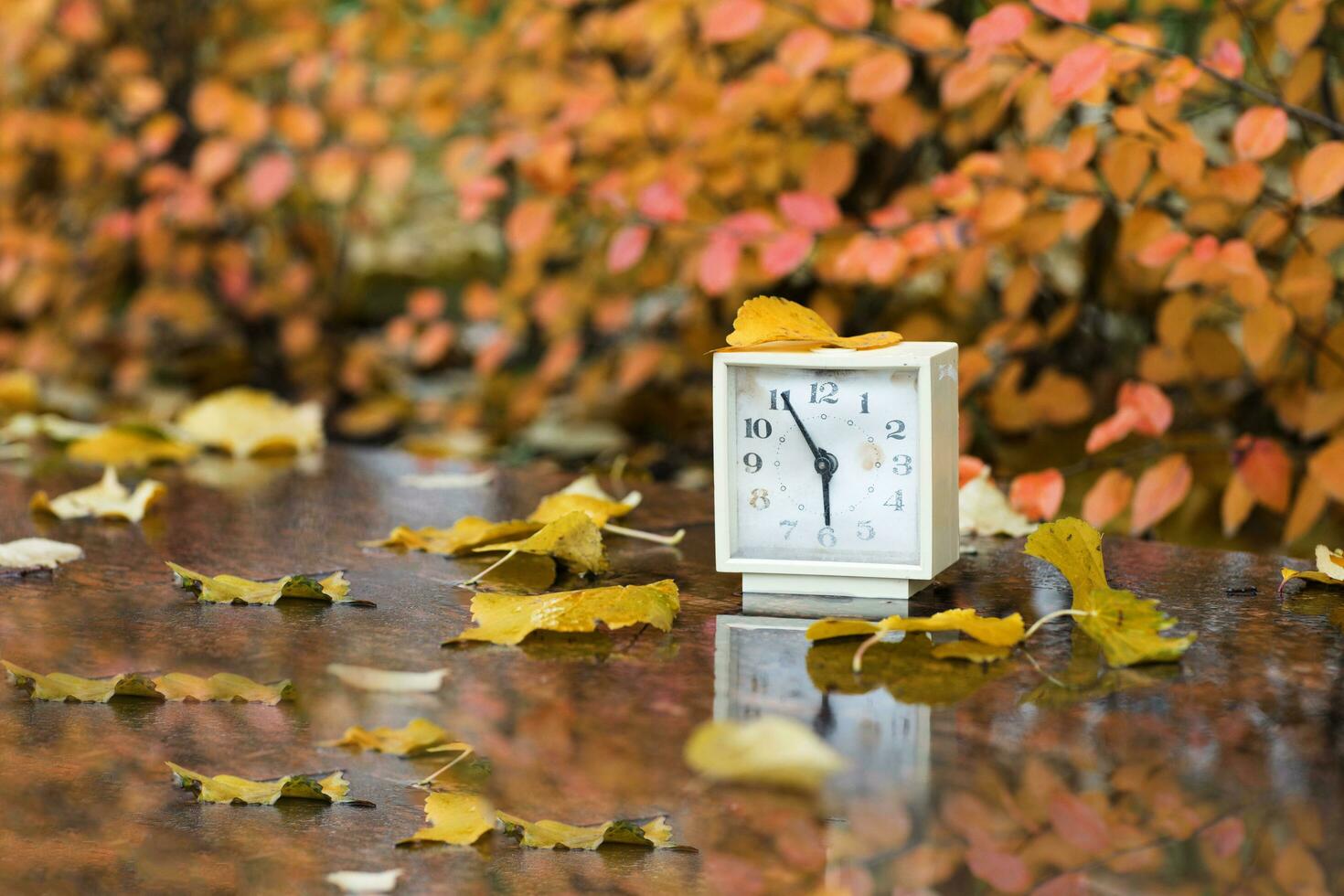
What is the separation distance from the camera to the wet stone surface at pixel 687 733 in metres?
0.67

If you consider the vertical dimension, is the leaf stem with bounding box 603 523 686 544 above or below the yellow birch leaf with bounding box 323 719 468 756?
above

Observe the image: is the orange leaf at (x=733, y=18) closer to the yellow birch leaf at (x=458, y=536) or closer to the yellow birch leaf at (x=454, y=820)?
the yellow birch leaf at (x=458, y=536)

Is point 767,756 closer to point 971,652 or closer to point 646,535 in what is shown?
point 971,652

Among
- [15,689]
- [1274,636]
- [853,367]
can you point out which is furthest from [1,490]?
[1274,636]

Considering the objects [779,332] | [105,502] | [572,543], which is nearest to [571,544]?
[572,543]

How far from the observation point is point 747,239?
1.79m

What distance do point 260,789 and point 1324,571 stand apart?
713 mm

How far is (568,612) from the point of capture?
0.96 metres

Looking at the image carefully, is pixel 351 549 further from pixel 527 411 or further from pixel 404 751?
pixel 527 411

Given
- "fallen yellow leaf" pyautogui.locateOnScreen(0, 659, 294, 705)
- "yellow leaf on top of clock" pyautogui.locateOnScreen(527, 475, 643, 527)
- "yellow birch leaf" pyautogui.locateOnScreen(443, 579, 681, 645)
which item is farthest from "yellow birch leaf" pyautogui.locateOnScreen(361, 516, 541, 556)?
"fallen yellow leaf" pyautogui.locateOnScreen(0, 659, 294, 705)

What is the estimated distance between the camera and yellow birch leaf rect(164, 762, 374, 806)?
0.76 meters

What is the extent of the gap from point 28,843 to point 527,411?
1.78 meters

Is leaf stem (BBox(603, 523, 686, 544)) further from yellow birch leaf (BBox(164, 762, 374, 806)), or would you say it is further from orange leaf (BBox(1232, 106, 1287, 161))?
orange leaf (BBox(1232, 106, 1287, 161))

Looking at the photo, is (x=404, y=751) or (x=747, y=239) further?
(x=747, y=239)
